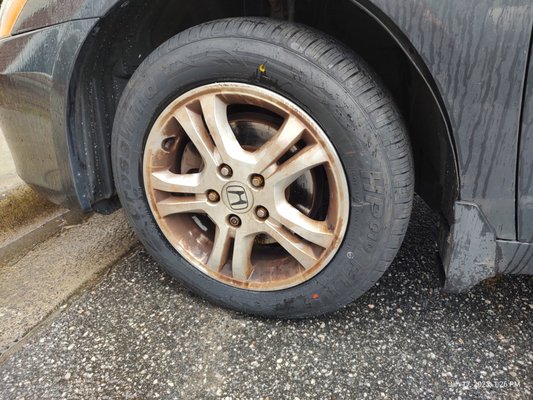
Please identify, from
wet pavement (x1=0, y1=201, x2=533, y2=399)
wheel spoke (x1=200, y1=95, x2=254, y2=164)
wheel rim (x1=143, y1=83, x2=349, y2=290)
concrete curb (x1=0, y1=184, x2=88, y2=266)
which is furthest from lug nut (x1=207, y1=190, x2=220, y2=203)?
concrete curb (x1=0, y1=184, x2=88, y2=266)

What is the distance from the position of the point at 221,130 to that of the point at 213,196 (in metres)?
0.24

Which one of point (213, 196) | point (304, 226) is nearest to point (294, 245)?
point (304, 226)

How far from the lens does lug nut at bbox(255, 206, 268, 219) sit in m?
1.50

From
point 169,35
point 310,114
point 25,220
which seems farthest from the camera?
point 25,220

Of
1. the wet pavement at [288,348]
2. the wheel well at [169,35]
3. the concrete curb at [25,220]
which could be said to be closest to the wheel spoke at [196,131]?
the wheel well at [169,35]

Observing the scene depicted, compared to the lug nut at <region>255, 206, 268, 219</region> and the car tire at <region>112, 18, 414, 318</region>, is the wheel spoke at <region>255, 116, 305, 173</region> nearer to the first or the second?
the car tire at <region>112, 18, 414, 318</region>

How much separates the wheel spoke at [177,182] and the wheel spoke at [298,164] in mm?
279

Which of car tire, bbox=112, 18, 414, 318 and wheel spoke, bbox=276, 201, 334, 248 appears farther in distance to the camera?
wheel spoke, bbox=276, 201, 334, 248

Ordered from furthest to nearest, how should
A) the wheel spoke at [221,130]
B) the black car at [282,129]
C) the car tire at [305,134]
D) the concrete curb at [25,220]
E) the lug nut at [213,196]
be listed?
the concrete curb at [25,220] → the lug nut at [213,196] → the wheel spoke at [221,130] → the car tire at [305,134] → the black car at [282,129]

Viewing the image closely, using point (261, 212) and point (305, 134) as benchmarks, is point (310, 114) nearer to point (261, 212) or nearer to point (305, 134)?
point (305, 134)

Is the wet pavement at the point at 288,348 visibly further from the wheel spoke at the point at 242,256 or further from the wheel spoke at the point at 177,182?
the wheel spoke at the point at 177,182

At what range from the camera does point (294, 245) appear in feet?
4.99

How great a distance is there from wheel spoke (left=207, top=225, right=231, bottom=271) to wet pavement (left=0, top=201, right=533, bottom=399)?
23 cm

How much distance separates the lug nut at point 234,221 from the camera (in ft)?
5.10
